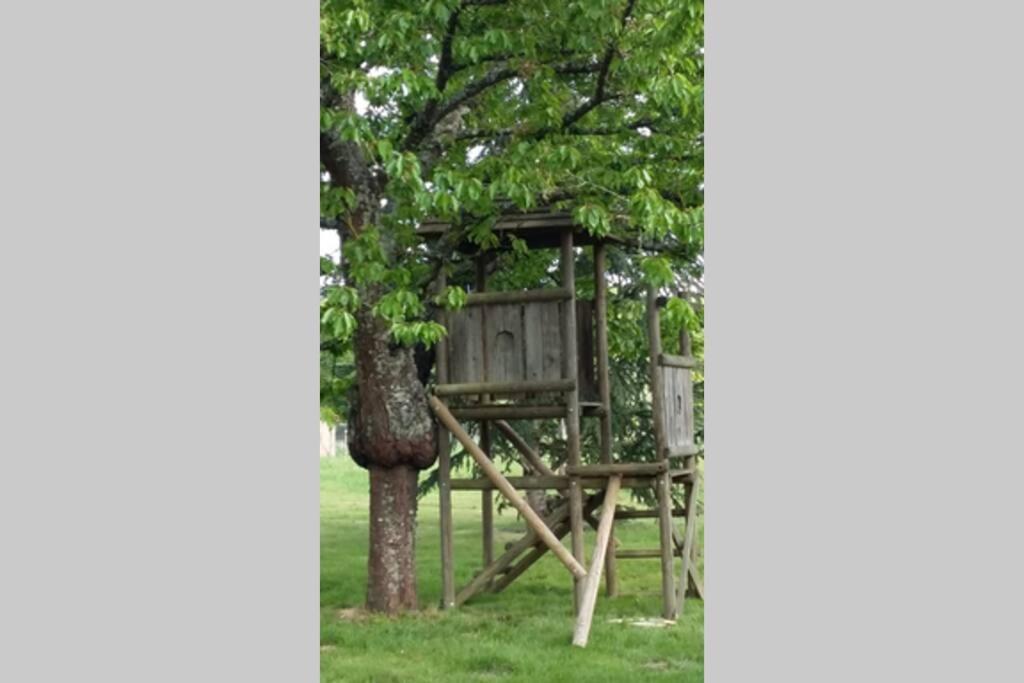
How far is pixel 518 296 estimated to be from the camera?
43.0ft

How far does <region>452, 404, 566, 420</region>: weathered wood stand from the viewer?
13.2 m

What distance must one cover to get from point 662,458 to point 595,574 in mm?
1800

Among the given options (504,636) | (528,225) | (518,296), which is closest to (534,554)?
(504,636)

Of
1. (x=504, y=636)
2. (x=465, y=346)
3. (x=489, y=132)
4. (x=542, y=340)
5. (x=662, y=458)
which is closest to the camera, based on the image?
(x=504, y=636)

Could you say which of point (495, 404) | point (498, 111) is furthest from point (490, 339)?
point (498, 111)

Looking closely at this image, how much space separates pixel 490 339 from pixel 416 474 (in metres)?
1.66

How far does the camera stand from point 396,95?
1032cm

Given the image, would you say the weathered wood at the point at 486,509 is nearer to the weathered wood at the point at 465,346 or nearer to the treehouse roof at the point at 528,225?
the weathered wood at the point at 465,346

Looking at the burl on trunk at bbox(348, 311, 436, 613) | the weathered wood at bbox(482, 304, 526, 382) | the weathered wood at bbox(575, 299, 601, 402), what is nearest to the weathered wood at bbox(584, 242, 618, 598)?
the weathered wood at bbox(575, 299, 601, 402)

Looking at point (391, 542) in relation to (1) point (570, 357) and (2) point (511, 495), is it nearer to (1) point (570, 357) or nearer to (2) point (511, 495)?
(2) point (511, 495)

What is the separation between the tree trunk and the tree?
0.02 meters

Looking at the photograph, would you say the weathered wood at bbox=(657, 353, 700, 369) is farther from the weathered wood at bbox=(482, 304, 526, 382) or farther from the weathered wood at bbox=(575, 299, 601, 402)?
the weathered wood at bbox=(482, 304, 526, 382)

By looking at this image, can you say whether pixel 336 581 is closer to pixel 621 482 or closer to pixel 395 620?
pixel 395 620

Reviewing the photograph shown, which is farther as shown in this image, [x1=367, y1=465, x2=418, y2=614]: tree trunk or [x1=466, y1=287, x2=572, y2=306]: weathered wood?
[x1=466, y1=287, x2=572, y2=306]: weathered wood
